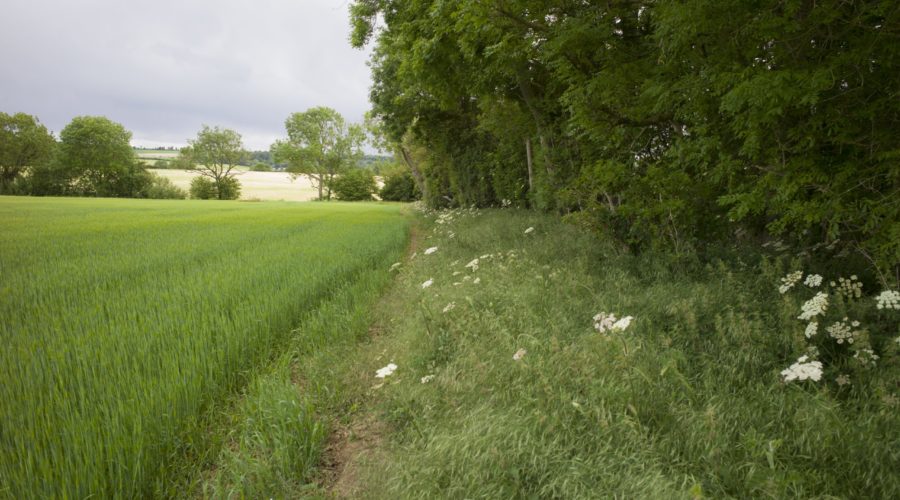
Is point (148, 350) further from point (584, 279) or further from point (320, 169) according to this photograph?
point (320, 169)

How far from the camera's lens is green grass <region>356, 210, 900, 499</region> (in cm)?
195

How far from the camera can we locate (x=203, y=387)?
10.7ft

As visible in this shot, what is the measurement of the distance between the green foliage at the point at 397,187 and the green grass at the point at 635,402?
50794mm

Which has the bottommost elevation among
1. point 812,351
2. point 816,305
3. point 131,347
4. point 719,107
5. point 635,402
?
point 131,347

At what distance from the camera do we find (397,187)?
187ft

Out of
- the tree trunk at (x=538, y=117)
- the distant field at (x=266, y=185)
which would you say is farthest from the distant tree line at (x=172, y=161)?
the tree trunk at (x=538, y=117)

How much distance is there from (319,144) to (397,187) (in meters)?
17.8

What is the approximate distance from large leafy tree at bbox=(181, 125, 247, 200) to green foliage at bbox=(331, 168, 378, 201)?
64.6ft

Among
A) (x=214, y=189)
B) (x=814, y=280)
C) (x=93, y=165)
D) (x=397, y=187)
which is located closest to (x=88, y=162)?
(x=93, y=165)

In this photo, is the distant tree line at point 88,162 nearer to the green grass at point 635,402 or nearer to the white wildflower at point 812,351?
the green grass at point 635,402

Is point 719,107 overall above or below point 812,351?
above

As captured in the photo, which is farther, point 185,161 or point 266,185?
point 266,185

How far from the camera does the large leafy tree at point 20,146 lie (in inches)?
1991

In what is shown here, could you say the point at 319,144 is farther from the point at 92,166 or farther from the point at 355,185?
the point at 92,166
